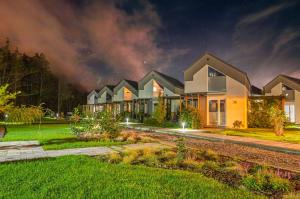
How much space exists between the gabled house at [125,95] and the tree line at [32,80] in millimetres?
18427

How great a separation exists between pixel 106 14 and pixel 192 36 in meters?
10.1

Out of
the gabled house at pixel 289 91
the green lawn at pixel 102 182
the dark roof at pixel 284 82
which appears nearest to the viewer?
the green lawn at pixel 102 182

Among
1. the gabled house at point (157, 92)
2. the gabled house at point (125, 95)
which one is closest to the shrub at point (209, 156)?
the gabled house at point (157, 92)

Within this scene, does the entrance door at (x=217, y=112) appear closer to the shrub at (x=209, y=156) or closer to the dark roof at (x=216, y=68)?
the dark roof at (x=216, y=68)

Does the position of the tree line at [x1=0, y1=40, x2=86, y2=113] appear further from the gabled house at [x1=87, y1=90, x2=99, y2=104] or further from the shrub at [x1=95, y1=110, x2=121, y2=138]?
the shrub at [x1=95, y1=110, x2=121, y2=138]

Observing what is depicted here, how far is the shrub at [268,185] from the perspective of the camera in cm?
464

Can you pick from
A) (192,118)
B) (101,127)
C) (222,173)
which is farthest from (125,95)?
(222,173)

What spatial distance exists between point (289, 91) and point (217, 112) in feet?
40.0

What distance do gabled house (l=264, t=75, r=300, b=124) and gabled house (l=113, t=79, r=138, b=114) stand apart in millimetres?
17152

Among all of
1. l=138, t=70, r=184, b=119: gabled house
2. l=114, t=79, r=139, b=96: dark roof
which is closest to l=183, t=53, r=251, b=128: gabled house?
l=138, t=70, r=184, b=119: gabled house

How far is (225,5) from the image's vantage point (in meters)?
24.3

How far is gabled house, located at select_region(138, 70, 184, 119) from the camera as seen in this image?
2797cm

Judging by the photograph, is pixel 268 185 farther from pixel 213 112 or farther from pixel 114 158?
pixel 213 112

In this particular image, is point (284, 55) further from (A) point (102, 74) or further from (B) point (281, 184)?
(A) point (102, 74)
